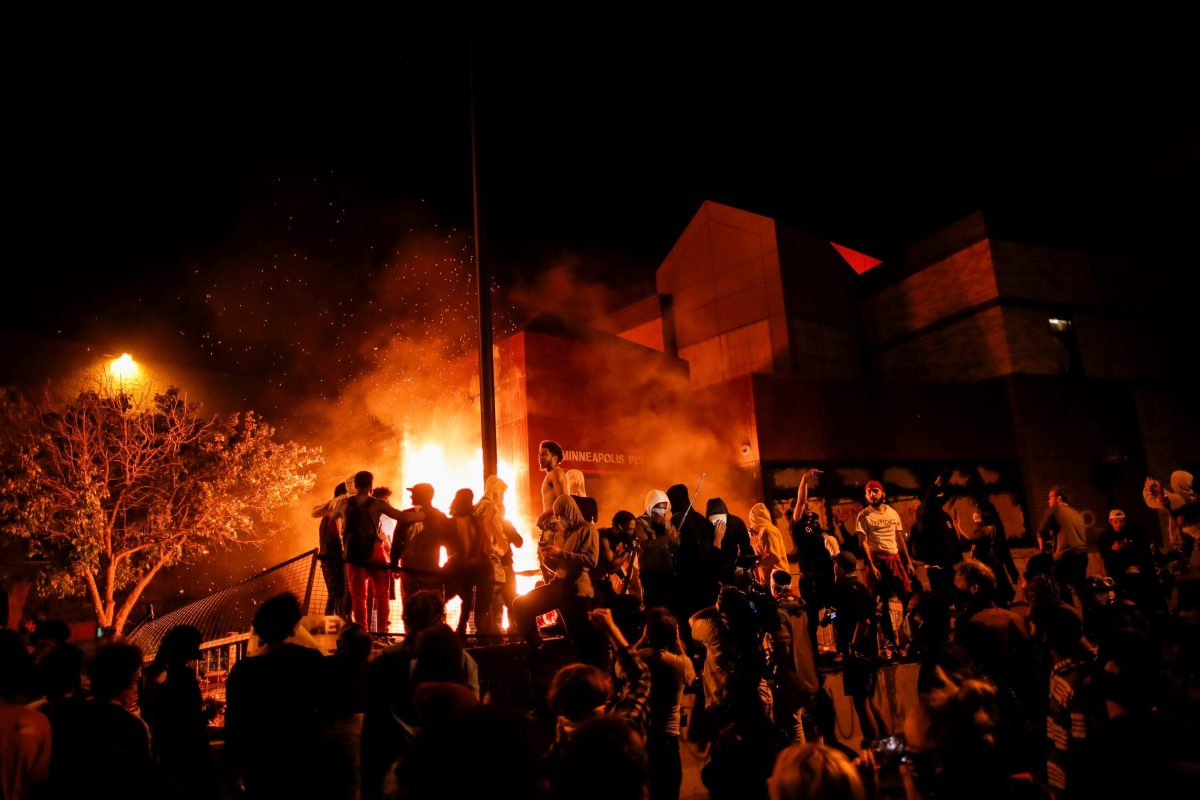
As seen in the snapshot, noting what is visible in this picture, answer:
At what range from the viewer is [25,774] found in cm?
316

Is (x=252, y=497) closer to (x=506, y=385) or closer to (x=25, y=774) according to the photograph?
(x=506, y=385)

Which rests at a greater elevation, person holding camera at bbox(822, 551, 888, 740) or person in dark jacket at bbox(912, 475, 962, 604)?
person in dark jacket at bbox(912, 475, 962, 604)

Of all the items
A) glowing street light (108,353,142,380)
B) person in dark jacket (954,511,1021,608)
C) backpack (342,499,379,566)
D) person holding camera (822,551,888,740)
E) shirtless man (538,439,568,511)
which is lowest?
person holding camera (822,551,888,740)

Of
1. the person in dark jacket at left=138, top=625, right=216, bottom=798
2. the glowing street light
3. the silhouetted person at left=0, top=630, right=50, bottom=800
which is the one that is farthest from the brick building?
the glowing street light

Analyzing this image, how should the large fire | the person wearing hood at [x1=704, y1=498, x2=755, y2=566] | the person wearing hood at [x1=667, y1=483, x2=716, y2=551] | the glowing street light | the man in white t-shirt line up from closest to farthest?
1. the person wearing hood at [x1=667, y1=483, x2=716, y2=551]
2. the person wearing hood at [x1=704, y1=498, x2=755, y2=566]
3. the man in white t-shirt
4. the large fire
5. the glowing street light

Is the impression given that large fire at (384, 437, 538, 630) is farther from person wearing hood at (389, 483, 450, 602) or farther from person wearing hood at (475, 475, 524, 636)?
person wearing hood at (389, 483, 450, 602)

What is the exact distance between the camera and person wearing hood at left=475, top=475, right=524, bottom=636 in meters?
6.82

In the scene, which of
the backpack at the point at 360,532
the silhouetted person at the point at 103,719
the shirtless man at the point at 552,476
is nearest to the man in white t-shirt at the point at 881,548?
the shirtless man at the point at 552,476

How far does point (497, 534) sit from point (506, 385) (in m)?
9.76

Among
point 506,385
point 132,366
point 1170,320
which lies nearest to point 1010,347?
point 1170,320

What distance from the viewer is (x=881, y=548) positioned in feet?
29.3

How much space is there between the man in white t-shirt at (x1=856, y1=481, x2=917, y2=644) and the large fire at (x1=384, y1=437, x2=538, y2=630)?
769 centimetres

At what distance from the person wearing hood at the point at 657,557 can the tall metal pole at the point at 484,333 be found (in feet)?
5.60

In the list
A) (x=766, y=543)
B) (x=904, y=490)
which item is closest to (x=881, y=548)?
(x=766, y=543)
